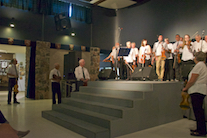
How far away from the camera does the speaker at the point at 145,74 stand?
5730 mm

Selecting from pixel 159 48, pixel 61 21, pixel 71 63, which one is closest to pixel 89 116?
pixel 159 48

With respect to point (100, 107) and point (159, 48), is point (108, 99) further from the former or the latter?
point (159, 48)

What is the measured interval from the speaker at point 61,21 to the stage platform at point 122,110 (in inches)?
211

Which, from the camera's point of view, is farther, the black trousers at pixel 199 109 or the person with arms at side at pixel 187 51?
the person with arms at side at pixel 187 51

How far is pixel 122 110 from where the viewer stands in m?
3.43

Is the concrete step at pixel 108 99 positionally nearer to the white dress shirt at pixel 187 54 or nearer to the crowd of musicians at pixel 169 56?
the crowd of musicians at pixel 169 56

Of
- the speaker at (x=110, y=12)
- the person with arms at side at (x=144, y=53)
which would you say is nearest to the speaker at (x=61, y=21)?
the speaker at (x=110, y=12)

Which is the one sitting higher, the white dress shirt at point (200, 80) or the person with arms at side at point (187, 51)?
the person with arms at side at point (187, 51)

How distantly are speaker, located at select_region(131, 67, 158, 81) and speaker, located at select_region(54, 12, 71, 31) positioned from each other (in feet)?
16.4

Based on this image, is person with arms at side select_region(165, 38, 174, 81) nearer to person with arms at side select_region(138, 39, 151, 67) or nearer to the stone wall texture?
person with arms at side select_region(138, 39, 151, 67)

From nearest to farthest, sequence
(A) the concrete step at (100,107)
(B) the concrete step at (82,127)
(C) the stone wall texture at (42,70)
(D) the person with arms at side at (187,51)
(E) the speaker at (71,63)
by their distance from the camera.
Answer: (B) the concrete step at (82,127) < (A) the concrete step at (100,107) < (D) the person with arms at side at (187,51) < (E) the speaker at (71,63) < (C) the stone wall texture at (42,70)

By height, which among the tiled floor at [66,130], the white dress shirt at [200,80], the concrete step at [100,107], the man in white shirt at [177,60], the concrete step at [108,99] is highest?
the man in white shirt at [177,60]

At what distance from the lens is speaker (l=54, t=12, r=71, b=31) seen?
30.5ft

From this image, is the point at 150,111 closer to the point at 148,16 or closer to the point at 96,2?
the point at 148,16
